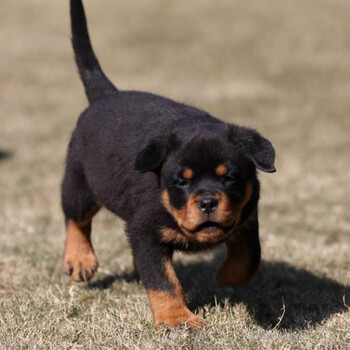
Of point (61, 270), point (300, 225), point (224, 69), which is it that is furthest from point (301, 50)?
point (61, 270)

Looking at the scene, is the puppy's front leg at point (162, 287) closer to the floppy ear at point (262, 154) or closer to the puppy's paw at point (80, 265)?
the floppy ear at point (262, 154)

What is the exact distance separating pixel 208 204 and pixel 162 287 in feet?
1.92

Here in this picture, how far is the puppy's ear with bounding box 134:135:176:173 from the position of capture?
12.5ft

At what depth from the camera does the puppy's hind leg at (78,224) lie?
5176mm

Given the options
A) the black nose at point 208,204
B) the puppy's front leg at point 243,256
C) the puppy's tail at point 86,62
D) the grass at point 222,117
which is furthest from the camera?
the puppy's tail at point 86,62

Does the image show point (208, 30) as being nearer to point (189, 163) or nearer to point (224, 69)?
point (224, 69)

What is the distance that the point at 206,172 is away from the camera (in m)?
3.76

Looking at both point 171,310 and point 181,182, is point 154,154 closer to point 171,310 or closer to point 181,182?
point 181,182

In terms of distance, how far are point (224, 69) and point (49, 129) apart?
24.6 ft

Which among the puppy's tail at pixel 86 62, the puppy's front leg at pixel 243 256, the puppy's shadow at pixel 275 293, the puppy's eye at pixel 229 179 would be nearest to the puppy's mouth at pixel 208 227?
the puppy's eye at pixel 229 179

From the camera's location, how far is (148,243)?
13.0 feet

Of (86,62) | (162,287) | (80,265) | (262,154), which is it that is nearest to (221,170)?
(262,154)

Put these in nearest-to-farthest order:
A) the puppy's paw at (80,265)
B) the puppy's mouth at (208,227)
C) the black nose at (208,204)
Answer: the black nose at (208,204)
the puppy's mouth at (208,227)
the puppy's paw at (80,265)

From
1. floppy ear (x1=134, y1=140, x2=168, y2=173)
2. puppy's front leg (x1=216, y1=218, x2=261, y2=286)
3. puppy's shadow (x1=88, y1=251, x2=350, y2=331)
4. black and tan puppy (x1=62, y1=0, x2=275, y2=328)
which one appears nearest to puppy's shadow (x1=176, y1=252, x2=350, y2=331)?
puppy's shadow (x1=88, y1=251, x2=350, y2=331)
